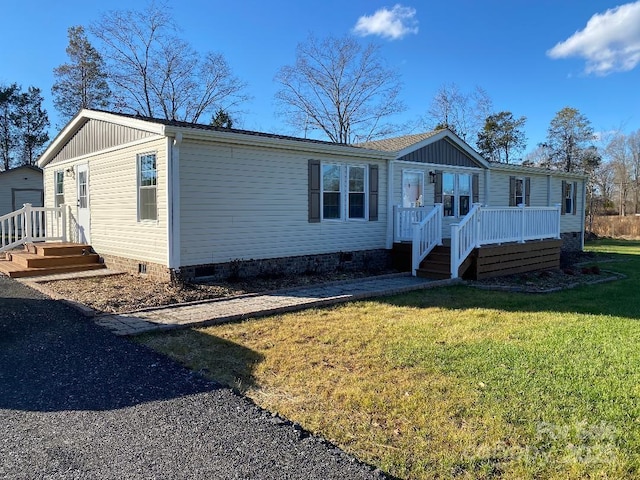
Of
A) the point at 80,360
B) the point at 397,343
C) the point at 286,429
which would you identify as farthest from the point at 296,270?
the point at 286,429

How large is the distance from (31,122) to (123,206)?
28.9m

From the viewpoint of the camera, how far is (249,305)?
22.4 feet

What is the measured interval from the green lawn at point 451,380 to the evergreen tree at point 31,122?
33.9 m

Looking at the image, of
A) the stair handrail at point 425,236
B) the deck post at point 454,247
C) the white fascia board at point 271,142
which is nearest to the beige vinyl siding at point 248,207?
the white fascia board at point 271,142

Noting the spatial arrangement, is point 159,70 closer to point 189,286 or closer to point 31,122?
point 31,122

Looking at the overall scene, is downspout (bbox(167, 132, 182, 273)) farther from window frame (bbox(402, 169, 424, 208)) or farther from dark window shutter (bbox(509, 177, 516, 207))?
dark window shutter (bbox(509, 177, 516, 207))

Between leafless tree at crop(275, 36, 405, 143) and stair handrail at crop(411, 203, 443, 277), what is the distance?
68.3 ft

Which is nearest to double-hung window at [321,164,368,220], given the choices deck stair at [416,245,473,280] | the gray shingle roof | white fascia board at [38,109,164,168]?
the gray shingle roof

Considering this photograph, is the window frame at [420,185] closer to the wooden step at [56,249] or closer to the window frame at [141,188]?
the window frame at [141,188]

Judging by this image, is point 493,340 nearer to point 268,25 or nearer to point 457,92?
point 268,25

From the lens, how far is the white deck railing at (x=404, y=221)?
11344mm

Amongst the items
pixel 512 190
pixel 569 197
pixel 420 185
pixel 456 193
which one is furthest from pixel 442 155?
pixel 569 197

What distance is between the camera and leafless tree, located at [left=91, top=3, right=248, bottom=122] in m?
27.6

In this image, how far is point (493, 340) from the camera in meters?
5.11
